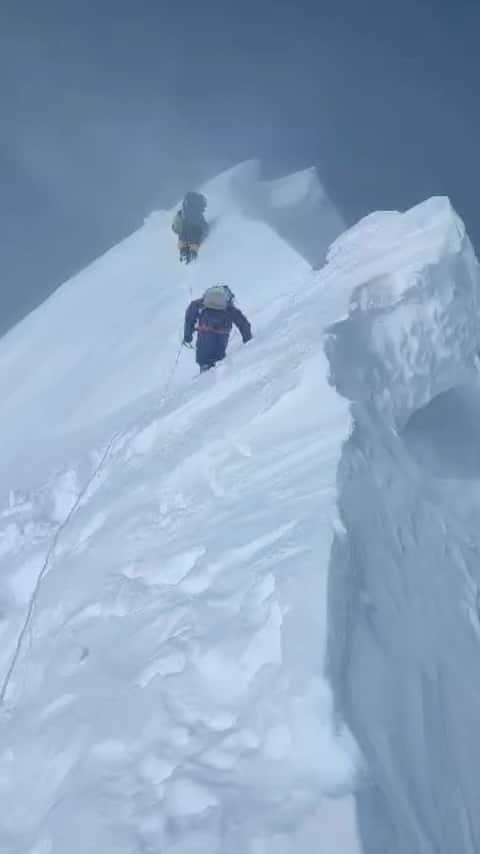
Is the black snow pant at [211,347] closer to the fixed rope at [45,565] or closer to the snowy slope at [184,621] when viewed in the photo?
the snowy slope at [184,621]

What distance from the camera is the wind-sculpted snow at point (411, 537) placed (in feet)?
11.1

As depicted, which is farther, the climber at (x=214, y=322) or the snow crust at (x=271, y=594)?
the climber at (x=214, y=322)

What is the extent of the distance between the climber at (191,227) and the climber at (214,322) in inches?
207

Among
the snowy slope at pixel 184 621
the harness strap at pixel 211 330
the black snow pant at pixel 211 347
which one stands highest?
the harness strap at pixel 211 330

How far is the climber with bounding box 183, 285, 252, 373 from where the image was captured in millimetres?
8398

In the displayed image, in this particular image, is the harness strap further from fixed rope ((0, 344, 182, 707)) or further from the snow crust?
fixed rope ((0, 344, 182, 707))

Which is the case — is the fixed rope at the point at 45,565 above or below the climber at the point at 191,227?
below

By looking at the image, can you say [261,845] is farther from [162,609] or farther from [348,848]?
[162,609]

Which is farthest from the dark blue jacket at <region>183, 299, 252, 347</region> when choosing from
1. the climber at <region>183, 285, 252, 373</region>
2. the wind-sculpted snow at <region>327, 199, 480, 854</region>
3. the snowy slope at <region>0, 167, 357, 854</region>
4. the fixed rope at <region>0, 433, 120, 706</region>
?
the fixed rope at <region>0, 433, 120, 706</region>

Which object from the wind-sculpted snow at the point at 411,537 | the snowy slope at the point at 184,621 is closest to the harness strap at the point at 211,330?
the snowy slope at the point at 184,621

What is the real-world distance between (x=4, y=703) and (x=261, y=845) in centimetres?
200

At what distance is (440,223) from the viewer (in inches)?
341

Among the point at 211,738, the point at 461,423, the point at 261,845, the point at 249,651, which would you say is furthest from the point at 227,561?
the point at 461,423

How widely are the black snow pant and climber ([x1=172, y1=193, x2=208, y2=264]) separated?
5382 millimetres
